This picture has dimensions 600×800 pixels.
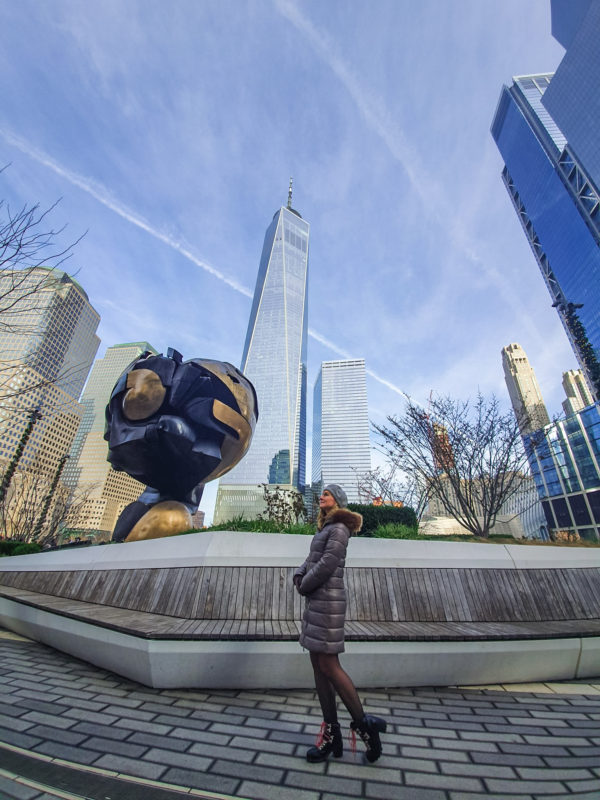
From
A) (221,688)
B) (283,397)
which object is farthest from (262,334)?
(221,688)

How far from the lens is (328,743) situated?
201 centimetres

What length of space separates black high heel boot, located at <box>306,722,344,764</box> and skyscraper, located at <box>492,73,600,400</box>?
65.4 metres

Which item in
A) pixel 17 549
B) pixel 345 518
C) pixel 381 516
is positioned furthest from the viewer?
pixel 17 549

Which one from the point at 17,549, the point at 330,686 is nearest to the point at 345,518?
the point at 330,686

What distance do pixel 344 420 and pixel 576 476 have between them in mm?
96832

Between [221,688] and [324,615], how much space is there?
181 cm

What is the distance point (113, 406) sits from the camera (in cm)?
1048

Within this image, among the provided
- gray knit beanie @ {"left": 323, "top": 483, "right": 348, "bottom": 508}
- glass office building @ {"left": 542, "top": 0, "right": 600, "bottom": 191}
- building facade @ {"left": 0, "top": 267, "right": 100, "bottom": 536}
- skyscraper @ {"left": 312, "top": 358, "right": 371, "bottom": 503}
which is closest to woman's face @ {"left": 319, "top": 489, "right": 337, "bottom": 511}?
gray knit beanie @ {"left": 323, "top": 483, "right": 348, "bottom": 508}

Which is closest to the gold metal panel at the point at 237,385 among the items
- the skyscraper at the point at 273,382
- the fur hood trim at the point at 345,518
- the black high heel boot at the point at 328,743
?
the fur hood trim at the point at 345,518

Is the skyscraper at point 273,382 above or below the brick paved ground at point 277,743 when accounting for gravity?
above

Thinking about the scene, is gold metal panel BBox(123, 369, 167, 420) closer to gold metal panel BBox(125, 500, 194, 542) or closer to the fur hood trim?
gold metal panel BBox(125, 500, 194, 542)

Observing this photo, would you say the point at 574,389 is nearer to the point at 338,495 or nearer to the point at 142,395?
the point at 142,395

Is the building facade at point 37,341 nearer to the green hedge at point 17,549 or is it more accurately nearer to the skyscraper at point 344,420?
the green hedge at point 17,549

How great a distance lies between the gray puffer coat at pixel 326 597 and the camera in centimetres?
210
